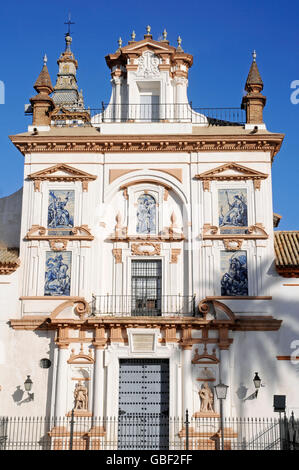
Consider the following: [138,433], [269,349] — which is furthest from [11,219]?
[269,349]

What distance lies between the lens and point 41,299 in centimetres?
2450

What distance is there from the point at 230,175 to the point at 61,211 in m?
6.62

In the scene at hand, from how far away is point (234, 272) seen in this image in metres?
24.6

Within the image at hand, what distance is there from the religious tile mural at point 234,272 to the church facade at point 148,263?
0.04 metres

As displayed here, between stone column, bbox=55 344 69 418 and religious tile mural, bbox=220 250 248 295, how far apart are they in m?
6.13

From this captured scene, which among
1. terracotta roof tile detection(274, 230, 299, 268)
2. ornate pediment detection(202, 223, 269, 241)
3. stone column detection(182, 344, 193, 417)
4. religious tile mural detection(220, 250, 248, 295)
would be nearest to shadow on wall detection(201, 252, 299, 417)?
religious tile mural detection(220, 250, 248, 295)

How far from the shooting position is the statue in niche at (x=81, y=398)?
23.3 meters

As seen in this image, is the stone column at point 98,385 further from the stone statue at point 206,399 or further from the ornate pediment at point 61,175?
the ornate pediment at point 61,175

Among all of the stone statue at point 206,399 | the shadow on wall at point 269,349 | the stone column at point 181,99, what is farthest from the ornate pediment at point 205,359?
the stone column at point 181,99

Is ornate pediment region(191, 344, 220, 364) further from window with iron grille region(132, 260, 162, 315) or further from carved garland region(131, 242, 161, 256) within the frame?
carved garland region(131, 242, 161, 256)

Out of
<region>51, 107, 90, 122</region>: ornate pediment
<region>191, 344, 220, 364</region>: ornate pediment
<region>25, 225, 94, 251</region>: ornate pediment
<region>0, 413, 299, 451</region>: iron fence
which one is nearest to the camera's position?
<region>0, 413, 299, 451</region>: iron fence

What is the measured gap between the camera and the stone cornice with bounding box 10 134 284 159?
83.8ft

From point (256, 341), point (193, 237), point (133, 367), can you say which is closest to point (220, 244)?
point (193, 237)

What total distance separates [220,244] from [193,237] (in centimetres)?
105
